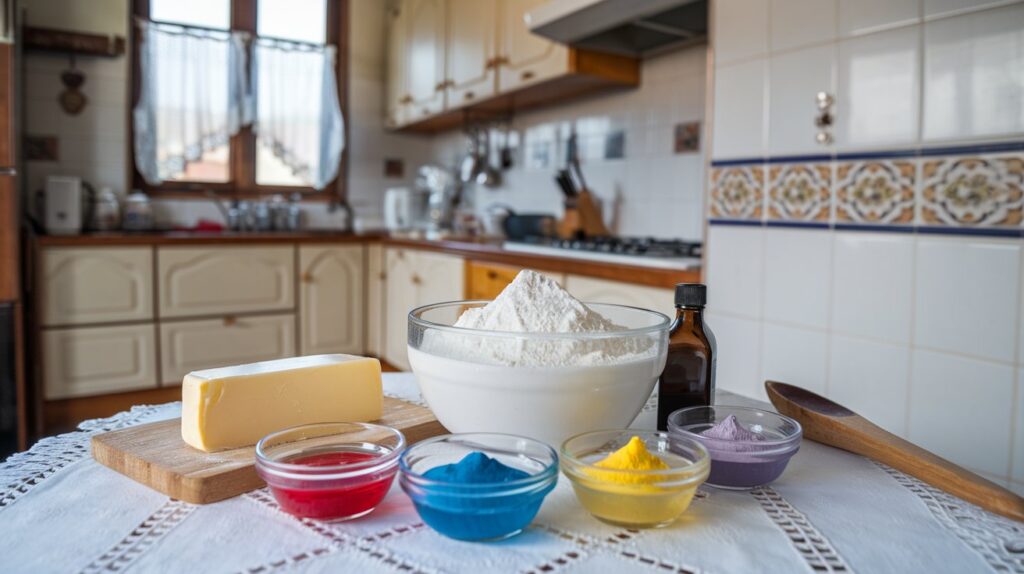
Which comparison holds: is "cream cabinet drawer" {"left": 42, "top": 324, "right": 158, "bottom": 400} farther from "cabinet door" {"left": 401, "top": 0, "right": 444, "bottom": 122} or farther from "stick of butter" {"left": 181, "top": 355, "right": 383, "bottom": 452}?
"stick of butter" {"left": 181, "top": 355, "right": 383, "bottom": 452}

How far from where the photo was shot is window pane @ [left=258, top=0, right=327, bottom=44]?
13.2 ft

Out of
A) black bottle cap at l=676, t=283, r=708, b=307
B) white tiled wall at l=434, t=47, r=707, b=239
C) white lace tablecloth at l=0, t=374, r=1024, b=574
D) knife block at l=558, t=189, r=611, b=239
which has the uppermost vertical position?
white tiled wall at l=434, t=47, r=707, b=239

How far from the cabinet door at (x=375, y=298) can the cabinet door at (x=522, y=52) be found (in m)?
1.17

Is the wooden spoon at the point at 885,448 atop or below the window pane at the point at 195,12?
below

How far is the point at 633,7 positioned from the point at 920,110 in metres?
0.96

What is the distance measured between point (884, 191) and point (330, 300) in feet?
8.91

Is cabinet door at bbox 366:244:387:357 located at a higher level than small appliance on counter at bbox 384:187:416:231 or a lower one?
lower

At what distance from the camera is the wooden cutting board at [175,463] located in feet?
2.21

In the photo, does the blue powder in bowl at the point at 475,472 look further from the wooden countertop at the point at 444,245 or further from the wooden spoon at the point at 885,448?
the wooden countertop at the point at 444,245

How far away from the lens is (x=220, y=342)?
3.37 meters

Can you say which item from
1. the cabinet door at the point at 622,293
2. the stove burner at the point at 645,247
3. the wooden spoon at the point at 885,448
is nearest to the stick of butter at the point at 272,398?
the wooden spoon at the point at 885,448

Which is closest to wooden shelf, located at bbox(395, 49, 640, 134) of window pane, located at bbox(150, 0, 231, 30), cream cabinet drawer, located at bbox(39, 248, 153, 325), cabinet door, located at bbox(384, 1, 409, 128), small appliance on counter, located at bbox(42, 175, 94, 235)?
cabinet door, located at bbox(384, 1, 409, 128)

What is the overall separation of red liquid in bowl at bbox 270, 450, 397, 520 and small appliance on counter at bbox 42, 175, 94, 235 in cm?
312

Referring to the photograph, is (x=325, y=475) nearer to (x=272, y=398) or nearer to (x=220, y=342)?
(x=272, y=398)
